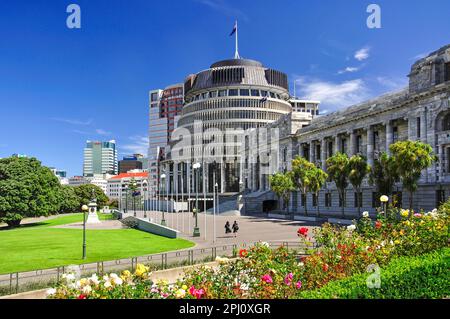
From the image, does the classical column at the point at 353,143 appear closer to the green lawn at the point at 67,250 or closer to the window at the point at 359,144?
the window at the point at 359,144

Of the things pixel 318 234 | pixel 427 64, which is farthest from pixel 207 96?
pixel 318 234

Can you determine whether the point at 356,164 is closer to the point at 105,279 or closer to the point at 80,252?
the point at 80,252

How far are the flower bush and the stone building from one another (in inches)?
1273

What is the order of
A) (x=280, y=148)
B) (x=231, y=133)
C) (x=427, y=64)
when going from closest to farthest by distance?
(x=427, y=64)
(x=280, y=148)
(x=231, y=133)

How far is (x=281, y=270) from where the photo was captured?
13023mm

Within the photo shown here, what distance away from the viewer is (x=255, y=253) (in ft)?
47.3

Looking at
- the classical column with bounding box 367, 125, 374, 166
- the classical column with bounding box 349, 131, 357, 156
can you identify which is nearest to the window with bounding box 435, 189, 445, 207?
the classical column with bounding box 367, 125, 374, 166

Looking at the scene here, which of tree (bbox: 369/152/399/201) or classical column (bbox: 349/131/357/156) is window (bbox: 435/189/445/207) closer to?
tree (bbox: 369/152/399/201)

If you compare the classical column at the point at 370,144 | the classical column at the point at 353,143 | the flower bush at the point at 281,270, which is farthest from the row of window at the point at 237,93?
the flower bush at the point at 281,270

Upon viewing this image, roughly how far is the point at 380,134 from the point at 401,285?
175 ft

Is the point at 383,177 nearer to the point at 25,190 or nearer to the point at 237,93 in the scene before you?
the point at 25,190

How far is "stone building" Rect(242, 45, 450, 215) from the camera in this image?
158 feet

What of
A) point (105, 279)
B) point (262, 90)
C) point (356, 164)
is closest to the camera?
point (105, 279)

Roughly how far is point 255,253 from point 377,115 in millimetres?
52179
